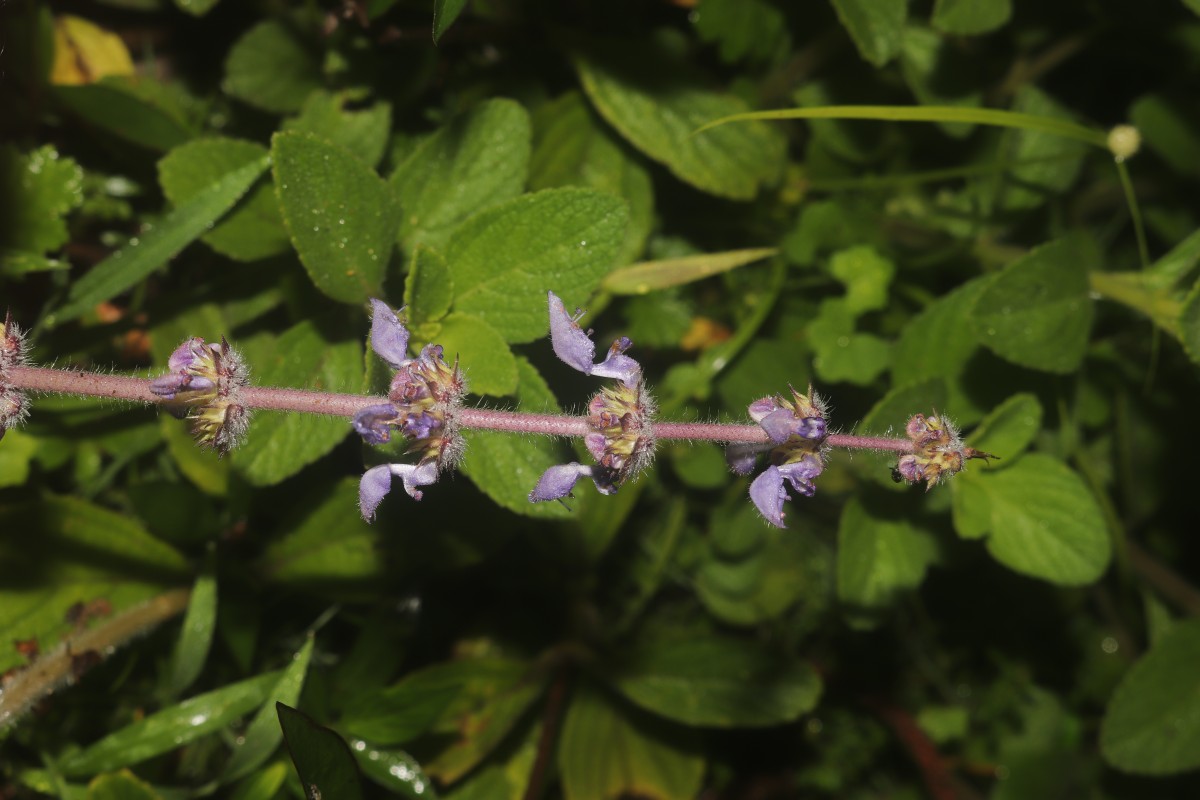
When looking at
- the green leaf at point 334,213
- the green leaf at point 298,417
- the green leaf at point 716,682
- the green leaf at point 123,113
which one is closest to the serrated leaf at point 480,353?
the green leaf at point 334,213

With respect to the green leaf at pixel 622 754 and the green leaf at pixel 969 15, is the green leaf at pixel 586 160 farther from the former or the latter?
the green leaf at pixel 622 754

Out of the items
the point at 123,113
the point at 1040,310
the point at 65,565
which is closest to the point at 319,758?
the point at 65,565

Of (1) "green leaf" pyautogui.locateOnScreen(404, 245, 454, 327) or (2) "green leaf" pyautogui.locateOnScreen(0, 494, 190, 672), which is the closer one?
(1) "green leaf" pyautogui.locateOnScreen(404, 245, 454, 327)

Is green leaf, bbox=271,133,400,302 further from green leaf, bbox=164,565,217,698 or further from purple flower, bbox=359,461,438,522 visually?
green leaf, bbox=164,565,217,698

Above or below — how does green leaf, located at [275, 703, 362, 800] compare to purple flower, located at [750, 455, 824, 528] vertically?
below

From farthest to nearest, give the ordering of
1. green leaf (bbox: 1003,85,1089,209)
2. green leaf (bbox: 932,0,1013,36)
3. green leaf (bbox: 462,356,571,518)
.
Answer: green leaf (bbox: 1003,85,1089,209) → green leaf (bbox: 932,0,1013,36) → green leaf (bbox: 462,356,571,518)

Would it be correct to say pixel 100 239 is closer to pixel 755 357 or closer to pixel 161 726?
pixel 161 726

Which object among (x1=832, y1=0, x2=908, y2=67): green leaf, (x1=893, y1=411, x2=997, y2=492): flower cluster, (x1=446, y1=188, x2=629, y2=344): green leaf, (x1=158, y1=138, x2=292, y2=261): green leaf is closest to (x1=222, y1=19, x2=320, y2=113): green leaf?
(x1=158, y1=138, x2=292, y2=261): green leaf

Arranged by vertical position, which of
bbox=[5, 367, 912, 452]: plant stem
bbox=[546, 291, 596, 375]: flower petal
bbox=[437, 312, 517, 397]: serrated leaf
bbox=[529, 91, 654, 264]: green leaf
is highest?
bbox=[546, 291, 596, 375]: flower petal
